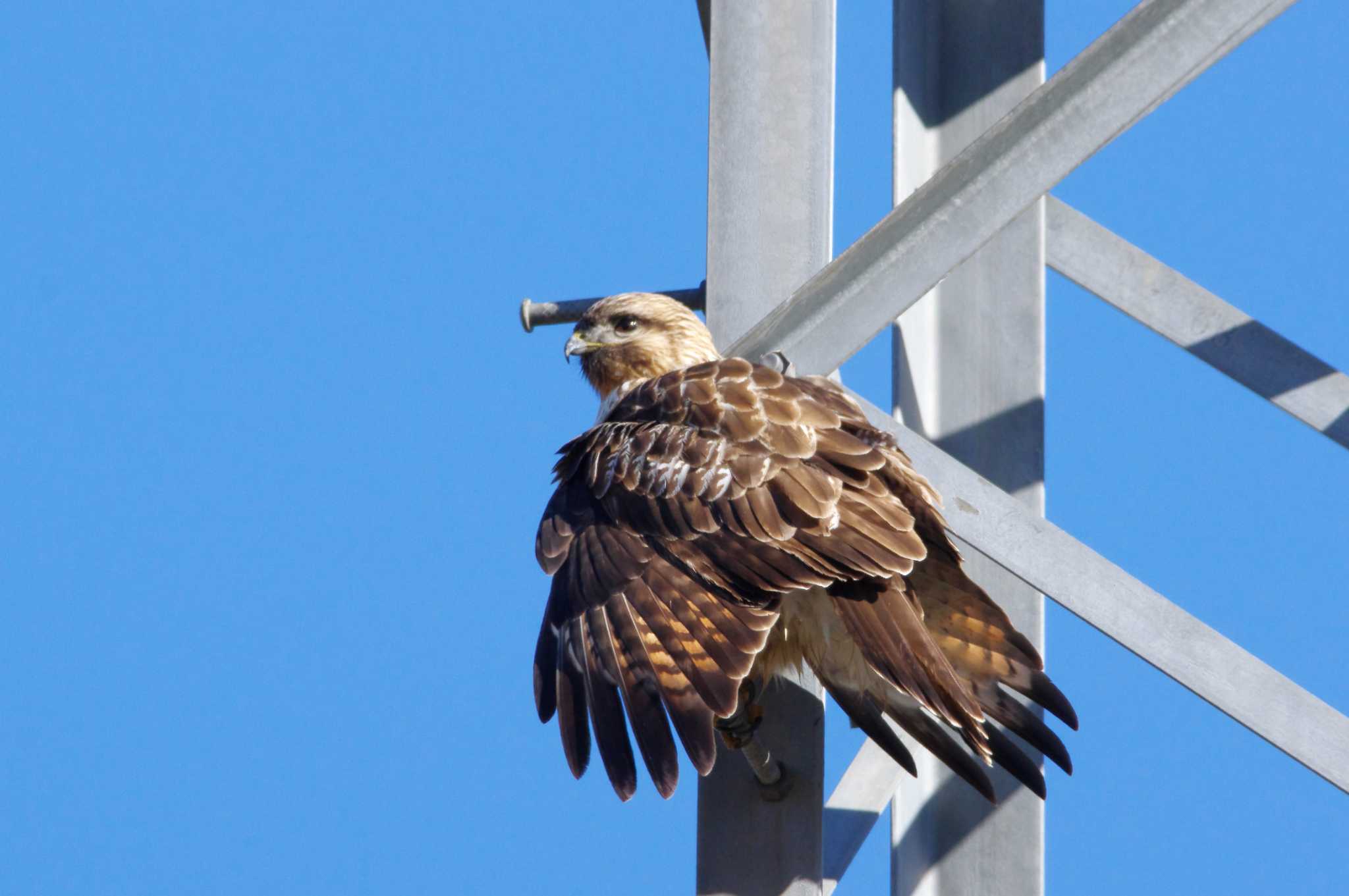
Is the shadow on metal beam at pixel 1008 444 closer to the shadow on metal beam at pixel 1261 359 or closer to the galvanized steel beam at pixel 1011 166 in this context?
the shadow on metal beam at pixel 1261 359

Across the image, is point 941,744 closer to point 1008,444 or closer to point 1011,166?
point 1011,166

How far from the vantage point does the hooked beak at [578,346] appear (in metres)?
3.74

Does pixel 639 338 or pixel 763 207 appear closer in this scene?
pixel 763 207

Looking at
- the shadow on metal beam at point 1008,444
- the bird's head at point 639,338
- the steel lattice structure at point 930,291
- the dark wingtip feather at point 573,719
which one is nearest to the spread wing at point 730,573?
the dark wingtip feather at point 573,719

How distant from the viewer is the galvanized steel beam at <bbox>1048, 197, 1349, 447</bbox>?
11.3 feet

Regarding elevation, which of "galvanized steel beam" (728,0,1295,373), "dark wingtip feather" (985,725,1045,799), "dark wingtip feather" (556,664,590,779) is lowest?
"dark wingtip feather" (556,664,590,779)

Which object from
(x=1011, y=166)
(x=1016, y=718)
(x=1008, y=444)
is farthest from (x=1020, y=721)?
(x=1008, y=444)

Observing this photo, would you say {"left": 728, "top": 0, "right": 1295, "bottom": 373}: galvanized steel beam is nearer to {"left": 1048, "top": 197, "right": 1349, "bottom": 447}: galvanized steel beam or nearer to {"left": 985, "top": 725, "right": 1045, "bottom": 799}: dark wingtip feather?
{"left": 985, "top": 725, "right": 1045, "bottom": 799}: dark wingtip feather

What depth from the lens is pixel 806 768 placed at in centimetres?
268

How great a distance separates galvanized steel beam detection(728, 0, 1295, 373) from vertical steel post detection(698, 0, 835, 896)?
19cm

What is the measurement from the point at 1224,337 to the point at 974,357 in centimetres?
50

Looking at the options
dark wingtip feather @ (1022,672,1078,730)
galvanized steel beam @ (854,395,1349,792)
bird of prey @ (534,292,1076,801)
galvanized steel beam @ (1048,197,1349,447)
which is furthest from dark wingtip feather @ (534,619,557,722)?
galvanized steel beam @ (1048,197,1349,447)

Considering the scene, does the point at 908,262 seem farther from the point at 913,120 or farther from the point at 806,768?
the point at 913,120

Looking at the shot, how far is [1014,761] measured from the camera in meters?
2.69
